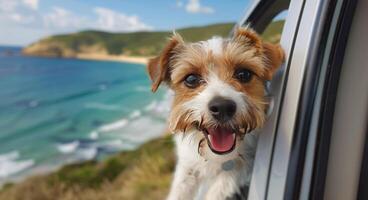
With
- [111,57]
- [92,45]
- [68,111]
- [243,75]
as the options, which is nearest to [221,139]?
[243,75]

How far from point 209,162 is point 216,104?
289 millimetres

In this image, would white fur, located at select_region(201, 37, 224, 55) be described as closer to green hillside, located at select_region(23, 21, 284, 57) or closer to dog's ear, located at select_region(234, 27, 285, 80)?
dog's ear, located at select_region(234, 27, 285, 80)

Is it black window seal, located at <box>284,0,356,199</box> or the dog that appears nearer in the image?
black window seal, located at <box>284,0,356,199</box>

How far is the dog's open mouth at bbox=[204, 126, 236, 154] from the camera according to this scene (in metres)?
1.81

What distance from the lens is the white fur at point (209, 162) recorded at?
1835 mm

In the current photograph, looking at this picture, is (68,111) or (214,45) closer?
(214,45)

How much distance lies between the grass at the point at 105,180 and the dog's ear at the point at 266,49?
10.4 feet

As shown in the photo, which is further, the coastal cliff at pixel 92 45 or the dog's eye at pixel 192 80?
the coastal cliff at pixel 92 45

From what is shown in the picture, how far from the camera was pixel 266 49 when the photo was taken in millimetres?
1895

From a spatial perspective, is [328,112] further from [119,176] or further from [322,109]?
[119,176]

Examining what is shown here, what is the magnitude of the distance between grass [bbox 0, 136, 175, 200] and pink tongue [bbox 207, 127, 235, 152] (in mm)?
3262

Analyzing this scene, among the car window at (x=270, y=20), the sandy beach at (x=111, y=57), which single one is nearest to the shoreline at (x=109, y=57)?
the sandy beach at (x=111, y=57)

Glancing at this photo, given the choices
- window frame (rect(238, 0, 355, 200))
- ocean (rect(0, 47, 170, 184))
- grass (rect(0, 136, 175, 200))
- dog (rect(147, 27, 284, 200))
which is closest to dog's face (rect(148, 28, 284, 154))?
dog (rect(147, 27, 284, 200))

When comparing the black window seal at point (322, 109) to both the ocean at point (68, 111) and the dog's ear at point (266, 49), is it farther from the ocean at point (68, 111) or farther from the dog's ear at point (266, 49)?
the ocean at point (68, 111)
